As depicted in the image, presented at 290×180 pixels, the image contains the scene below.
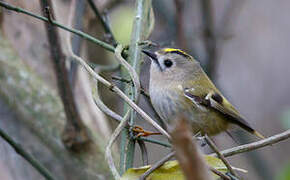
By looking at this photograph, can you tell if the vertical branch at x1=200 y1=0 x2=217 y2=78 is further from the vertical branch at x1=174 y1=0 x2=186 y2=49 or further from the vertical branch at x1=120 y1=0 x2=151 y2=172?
the vertical branch at x1=120 y1=0 x2=151 y2=172

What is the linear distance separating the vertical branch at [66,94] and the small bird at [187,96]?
35 cm

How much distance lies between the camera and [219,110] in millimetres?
2143

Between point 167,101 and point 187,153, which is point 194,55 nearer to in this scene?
point 167,101

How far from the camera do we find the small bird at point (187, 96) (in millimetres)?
2012

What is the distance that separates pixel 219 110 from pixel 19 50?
1.09 metres

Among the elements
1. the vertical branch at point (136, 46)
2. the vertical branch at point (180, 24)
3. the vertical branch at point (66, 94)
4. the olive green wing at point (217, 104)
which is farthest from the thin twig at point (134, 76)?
the vertical branch at point (180, 24)

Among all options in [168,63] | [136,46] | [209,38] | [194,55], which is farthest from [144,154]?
[194,55]

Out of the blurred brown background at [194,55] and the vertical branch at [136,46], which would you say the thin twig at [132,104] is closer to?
the vertical branch at [136,46]

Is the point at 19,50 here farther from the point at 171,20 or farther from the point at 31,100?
the point at 171,20

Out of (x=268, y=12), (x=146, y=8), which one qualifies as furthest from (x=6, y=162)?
(x=268, y=12)

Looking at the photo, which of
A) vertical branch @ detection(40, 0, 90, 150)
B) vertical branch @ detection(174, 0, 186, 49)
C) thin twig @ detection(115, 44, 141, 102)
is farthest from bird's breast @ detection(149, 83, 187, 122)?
vertical branch @ detection(174, 0, 186, 49)

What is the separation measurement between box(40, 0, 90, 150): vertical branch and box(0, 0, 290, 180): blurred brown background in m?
0.08

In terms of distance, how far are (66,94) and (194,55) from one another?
1589mm

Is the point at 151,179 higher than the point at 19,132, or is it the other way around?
the point at 19,132
